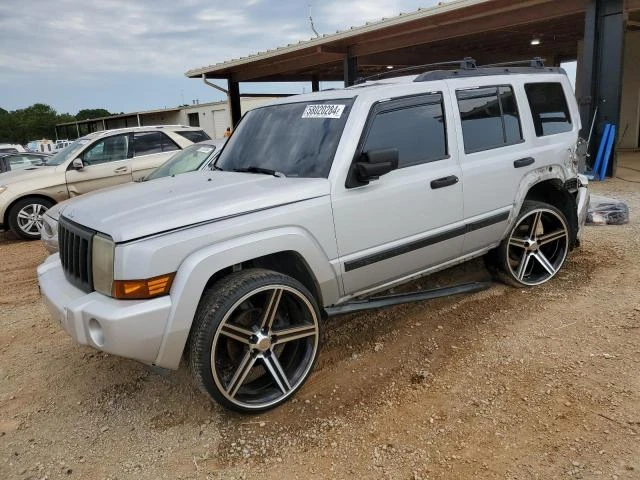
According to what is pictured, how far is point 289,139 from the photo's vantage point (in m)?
3.65

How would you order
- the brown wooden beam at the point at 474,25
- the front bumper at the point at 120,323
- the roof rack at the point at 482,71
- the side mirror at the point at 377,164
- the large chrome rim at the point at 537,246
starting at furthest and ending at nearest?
1. the brown wooden beam at the point at 474,25
2. the large chrome rim at the point at 537,246
3. the roof rack at the point at 482,71
4. the side mirror at the point at 377,164
5. the front bumper at the point at 120,323

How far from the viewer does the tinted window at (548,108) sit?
175 inches

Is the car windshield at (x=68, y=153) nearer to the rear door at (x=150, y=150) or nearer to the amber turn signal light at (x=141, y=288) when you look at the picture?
the rear door at (x=150, y=150)

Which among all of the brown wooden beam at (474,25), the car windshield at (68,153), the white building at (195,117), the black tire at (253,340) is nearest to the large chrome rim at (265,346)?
the black tire at (253,340)

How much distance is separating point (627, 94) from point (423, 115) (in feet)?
49.2

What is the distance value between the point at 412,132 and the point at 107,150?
7.05m

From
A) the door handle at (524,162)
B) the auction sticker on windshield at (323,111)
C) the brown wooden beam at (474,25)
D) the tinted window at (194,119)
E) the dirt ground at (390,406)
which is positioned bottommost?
the dirt ground at (390,406)

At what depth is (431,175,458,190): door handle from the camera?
365 cm

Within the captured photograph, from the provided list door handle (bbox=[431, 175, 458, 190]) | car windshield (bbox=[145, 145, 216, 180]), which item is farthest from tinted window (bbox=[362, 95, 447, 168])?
car windshield (bbox=[145, 145, 216, 180])

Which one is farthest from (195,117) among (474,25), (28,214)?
(28,214)

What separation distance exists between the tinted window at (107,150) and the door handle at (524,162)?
7.13m

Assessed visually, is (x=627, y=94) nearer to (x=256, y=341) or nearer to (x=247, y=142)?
(x=247, y=142)

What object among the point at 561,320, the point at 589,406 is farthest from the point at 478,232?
the point at 589,406

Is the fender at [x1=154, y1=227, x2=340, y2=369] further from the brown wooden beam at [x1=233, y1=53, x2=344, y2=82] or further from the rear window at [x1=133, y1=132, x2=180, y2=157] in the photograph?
the brown wooden beam at [x1=233, y1=53, x2=344, y2=82]
